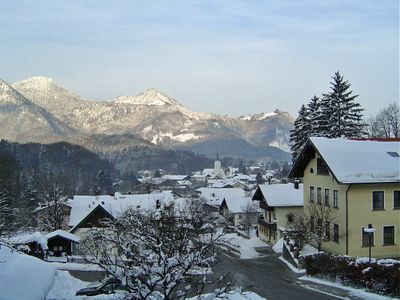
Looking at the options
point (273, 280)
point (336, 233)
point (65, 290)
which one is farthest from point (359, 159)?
point (65, 290)

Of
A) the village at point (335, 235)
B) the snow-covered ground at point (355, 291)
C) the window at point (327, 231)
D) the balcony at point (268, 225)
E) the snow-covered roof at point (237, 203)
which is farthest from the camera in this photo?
the snow-covered roof at point (237, 203)

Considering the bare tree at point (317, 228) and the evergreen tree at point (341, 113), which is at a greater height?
the evergreen tree at point (341, 113)

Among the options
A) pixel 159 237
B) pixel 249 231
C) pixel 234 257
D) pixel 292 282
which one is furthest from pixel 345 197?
pixel 249 231

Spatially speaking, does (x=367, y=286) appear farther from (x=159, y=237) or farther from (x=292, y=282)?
(x=159, y=237)

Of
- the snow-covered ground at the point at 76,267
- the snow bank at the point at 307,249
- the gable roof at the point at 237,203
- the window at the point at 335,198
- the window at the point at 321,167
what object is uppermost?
the window at the point at 321,167

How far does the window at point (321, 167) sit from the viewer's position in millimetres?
37312

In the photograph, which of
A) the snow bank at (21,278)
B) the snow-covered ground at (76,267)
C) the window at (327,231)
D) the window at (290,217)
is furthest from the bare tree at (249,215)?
the snow bank at (21,278)

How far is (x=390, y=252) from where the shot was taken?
1351 inches

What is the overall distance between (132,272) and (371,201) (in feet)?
83.7

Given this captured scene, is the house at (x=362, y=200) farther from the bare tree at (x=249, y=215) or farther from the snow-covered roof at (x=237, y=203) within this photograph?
the snow-covered roof at (x=237, y=203)

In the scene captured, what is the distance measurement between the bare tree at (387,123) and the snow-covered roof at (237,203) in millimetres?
24395

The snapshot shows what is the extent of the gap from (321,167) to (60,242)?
86.4 ft

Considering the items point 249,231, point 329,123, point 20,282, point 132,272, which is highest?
point 329,123

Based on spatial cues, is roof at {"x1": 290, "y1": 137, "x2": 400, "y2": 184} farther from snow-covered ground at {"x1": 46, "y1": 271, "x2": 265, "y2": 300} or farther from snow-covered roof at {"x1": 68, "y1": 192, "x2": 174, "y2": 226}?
snow-covered roof at {"x1": 68, "y1": 192, "x2": 174, "y2": 226}
